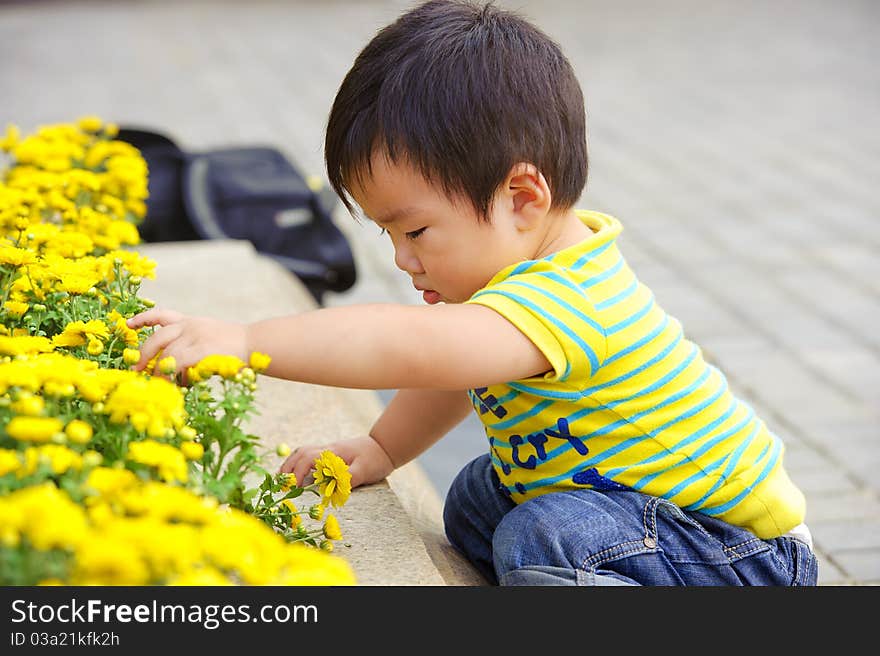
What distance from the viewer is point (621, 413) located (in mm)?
1774

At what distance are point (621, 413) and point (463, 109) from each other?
51 centimetres

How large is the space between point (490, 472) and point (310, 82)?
6391mm

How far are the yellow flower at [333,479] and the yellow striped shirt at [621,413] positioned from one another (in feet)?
1.04

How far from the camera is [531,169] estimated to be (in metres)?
1.73

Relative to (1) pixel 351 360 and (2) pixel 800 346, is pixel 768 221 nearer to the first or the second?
(2) pixel 800 346

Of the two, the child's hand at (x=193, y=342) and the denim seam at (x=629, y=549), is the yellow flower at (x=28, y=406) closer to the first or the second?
the child's hand at (x=193, y=342)

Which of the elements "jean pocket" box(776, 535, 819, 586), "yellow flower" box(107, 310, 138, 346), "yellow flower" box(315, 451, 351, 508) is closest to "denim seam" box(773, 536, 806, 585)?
"jean pocket" box(776, 535, 819, 586)

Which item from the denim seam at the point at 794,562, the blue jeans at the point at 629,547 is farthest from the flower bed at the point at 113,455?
the denim seam at the point at 794,562

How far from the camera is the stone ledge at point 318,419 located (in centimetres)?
171

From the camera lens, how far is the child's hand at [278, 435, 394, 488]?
1940 millimetres

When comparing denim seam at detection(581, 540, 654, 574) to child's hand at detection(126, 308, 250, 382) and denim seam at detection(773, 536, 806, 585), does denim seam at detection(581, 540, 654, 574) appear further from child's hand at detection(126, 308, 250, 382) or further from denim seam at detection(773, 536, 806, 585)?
child's hand at detection(126, 308, 250, 382)

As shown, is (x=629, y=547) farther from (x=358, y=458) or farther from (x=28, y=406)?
(x=28, y=406)

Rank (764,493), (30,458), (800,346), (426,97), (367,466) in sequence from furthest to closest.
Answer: (800,346) → (367,466) → (764,493) → (426,97) → (30,458)

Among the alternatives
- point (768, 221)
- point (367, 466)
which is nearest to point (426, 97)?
point (367, 466)
